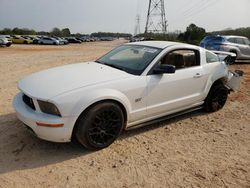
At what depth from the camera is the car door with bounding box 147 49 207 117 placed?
3.81 metres

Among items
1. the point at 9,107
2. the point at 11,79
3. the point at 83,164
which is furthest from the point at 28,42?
the point at 83,164

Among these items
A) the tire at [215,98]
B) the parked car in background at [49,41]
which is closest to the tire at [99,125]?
the tire at [215,98]

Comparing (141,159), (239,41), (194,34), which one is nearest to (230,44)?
(239,41)

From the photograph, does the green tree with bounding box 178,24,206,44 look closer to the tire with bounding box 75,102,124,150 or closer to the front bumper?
the tire with bounding box 75,102,124,150

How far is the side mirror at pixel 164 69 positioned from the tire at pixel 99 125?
895mm

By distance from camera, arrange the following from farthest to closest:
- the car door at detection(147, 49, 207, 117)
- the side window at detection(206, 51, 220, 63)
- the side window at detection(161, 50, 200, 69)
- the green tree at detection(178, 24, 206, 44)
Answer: the green tree at detection(178, 24, 206, 44) → the side window at detection(206, 51, 220, 63) → the side window at detection(161, 50, 200, 69) → the car door at detection(147, 49, 207, 117)

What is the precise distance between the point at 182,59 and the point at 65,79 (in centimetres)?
213

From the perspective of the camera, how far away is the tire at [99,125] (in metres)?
3.20

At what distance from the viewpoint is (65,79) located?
3.47 metres

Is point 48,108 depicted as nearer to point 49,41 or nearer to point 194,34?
point 49,41

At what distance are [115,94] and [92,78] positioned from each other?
17.0 inches

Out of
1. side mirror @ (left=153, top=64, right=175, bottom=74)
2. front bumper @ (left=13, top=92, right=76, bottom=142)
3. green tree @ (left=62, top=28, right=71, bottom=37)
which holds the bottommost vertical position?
green tree @ (left=62, top=28, right=71, bottom=37)

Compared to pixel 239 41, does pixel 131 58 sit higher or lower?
higher

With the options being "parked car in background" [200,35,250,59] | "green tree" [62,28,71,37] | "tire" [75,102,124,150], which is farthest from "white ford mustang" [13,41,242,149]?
"green tree" [62,28,71,37]
